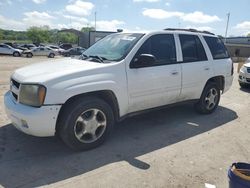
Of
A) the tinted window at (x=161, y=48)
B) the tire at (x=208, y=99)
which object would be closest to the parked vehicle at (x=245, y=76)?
the tire at (x=208, y=99)

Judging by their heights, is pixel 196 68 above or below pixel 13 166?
above

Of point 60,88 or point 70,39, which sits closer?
point 60,88

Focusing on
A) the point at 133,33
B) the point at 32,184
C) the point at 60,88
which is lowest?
the point at 32,184

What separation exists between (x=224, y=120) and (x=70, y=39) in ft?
316

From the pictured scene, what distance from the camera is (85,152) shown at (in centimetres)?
391

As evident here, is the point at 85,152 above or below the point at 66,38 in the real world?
below

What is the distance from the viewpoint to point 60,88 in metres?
3.44

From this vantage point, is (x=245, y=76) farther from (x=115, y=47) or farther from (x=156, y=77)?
(x=115, y=47)

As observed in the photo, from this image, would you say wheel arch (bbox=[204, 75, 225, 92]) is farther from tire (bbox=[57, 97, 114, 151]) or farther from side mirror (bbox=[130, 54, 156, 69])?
tire (bbox=[57, 97, 114, 151])

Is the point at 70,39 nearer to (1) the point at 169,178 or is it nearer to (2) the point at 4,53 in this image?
(2) the point at 4,53

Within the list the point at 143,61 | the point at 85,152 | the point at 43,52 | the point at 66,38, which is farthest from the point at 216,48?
the point at 66,38

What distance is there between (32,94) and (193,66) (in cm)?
320

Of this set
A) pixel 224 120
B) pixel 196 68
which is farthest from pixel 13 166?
pixel 224 120

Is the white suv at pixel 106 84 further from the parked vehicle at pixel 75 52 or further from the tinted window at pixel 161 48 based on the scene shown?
the parked vehicle at pixel 75 52
